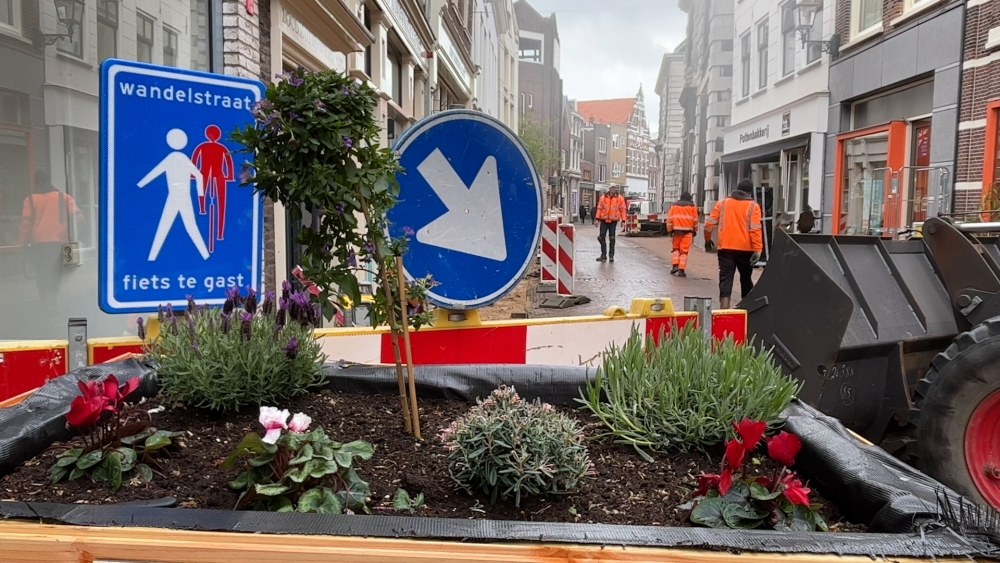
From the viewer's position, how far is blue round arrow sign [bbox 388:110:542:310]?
9.12ft

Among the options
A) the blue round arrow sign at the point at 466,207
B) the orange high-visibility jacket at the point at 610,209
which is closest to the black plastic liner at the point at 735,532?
the blue round arrow sign at the point at 466,207

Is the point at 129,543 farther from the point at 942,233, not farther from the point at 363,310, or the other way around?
the point at 942,233

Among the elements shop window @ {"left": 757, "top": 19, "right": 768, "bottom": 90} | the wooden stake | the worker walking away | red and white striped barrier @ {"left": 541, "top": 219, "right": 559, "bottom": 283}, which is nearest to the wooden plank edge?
the wooden stake

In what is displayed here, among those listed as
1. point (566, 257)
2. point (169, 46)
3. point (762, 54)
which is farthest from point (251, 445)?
point (762, 54)

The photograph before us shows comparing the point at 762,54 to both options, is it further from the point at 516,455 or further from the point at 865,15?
the point at 516,455

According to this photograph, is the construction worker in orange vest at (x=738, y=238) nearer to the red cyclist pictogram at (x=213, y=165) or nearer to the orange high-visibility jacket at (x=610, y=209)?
the orange high-visibility jacket at (x=610, y=209)

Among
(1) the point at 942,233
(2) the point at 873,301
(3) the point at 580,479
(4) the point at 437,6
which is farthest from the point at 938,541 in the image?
(4) the point at 437,6

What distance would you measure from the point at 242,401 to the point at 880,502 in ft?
5.31

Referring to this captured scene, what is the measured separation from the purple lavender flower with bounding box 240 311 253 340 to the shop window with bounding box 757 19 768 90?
22.0m

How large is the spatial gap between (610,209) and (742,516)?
1618cm

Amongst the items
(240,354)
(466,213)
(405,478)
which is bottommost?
(405,478)

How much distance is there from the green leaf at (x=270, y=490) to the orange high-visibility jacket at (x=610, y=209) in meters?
16.2

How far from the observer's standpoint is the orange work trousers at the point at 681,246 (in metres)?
14.6

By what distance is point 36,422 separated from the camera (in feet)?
5.93
